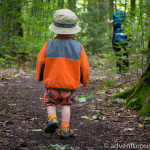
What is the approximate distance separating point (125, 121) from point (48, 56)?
1.81 m

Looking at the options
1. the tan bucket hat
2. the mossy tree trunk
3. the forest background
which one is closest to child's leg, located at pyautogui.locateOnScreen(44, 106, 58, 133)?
the tan bucket hat

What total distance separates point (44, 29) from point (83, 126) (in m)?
7.19

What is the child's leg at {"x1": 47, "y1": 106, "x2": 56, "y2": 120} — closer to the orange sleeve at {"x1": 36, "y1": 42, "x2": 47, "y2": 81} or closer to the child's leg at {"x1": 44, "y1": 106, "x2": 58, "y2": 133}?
the child's leg at {"x1": 44, "y1": 106, "x2": 58, "y2": 133}

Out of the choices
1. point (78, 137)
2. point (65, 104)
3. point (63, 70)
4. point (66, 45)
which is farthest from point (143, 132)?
point (66, 45)

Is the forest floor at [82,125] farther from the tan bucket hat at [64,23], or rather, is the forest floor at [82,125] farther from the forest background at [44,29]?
the tan bucket hat at [64,23]

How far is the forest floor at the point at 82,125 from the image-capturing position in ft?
8.80

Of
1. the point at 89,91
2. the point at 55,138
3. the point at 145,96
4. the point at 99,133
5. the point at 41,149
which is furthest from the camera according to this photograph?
the point at 89,91

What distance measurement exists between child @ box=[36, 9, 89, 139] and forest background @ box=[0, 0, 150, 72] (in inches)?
89.0

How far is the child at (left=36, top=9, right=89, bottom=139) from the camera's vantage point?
3.13 metres

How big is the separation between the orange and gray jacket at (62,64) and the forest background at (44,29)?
7.33 feet

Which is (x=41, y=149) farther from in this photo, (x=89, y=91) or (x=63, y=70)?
(x=89, y=91)

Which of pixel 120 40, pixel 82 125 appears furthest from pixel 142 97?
pixel 120 40

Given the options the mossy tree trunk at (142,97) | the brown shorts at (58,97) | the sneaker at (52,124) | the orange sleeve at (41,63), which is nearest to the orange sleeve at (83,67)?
the brown shorts at (58,97)

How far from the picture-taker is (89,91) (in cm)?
653
